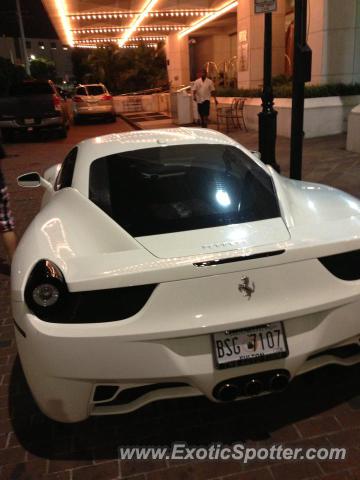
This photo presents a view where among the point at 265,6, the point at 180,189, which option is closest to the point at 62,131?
the point at 265,6

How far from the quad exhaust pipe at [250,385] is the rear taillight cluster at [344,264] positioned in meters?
0.52

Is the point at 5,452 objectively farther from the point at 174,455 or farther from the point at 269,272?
the point at 269,272

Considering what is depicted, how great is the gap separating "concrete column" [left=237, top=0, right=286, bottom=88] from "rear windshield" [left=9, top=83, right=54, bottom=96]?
683 centimetres

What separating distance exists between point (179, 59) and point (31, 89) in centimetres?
1218

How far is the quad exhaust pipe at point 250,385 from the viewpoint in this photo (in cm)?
213

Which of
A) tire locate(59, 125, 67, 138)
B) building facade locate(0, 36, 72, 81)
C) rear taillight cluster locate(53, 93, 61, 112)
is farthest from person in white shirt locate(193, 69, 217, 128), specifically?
building facade locate(0, 36, 72, 81)

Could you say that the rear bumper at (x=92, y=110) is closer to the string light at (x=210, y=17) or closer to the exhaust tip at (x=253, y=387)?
the string light at (x=210, y=17)

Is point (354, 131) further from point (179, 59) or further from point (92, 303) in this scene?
point (179, 59)

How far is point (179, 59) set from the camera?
27.1 metres

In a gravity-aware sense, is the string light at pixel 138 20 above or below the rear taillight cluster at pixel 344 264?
above

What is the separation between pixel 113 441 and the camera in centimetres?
244

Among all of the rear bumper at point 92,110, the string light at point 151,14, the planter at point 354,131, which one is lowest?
the rear bumper at point 92,110

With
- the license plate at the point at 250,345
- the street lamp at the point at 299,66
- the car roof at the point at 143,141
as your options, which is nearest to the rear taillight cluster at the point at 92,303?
the license plate at the point at 250,345

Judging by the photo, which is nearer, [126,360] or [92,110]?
[126,360]
